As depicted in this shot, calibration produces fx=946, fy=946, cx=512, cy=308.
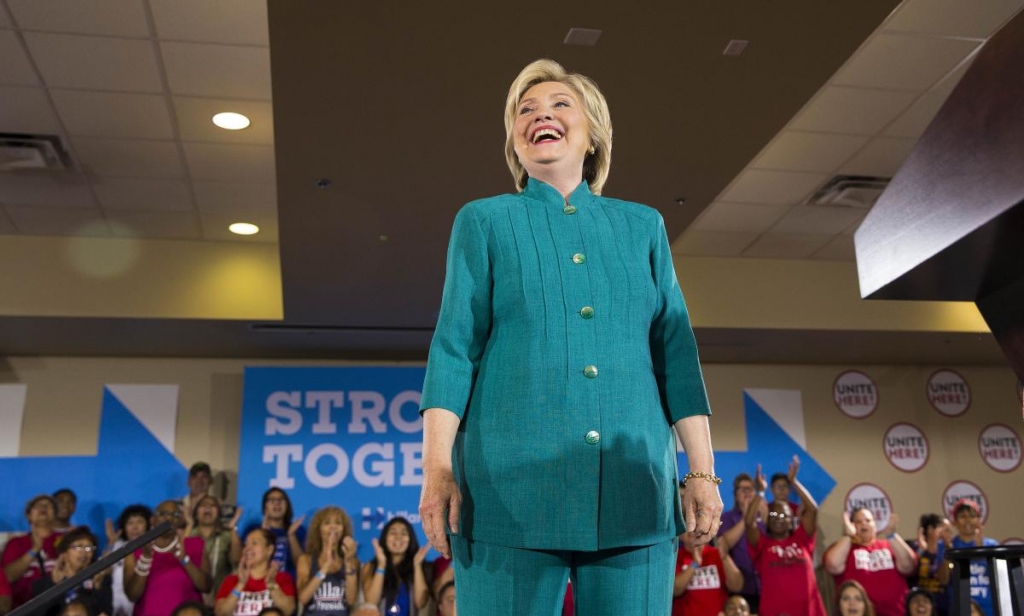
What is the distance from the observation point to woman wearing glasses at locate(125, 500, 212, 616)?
18.6ft

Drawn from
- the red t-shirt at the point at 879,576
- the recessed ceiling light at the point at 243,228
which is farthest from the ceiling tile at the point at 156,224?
the red t-shirt at the point at 879,576

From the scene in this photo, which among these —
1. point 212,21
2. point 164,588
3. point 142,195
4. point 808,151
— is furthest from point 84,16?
point 808,151

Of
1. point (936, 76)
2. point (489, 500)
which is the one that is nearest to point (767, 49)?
point (936, 76)

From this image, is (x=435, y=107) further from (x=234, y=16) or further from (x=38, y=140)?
(x=38, y=140)

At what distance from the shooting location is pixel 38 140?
502 cm

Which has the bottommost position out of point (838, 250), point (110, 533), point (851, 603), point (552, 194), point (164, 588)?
point (851, 603)

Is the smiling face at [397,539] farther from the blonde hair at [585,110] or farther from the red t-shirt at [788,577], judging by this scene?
the blonde hair at [585,110]

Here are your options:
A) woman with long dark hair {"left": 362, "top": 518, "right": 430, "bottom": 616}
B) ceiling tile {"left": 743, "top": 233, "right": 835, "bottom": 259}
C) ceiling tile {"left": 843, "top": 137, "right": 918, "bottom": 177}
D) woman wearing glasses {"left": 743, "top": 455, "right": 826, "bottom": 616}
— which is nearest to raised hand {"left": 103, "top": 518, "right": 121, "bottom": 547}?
woman with long dark hair {"left": 362, "top": 518, "right": 430, "bottom": 616}

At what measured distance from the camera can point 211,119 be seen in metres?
4.88

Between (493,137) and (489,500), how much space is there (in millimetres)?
3062

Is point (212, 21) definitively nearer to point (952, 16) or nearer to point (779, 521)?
point (952, 16)

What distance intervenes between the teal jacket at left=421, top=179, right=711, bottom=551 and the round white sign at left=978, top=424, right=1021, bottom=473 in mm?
8419

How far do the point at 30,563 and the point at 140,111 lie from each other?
3247 mm

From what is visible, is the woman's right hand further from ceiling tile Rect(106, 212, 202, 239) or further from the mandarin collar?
ceiling tile Rect(106, 212, 202, 239)
